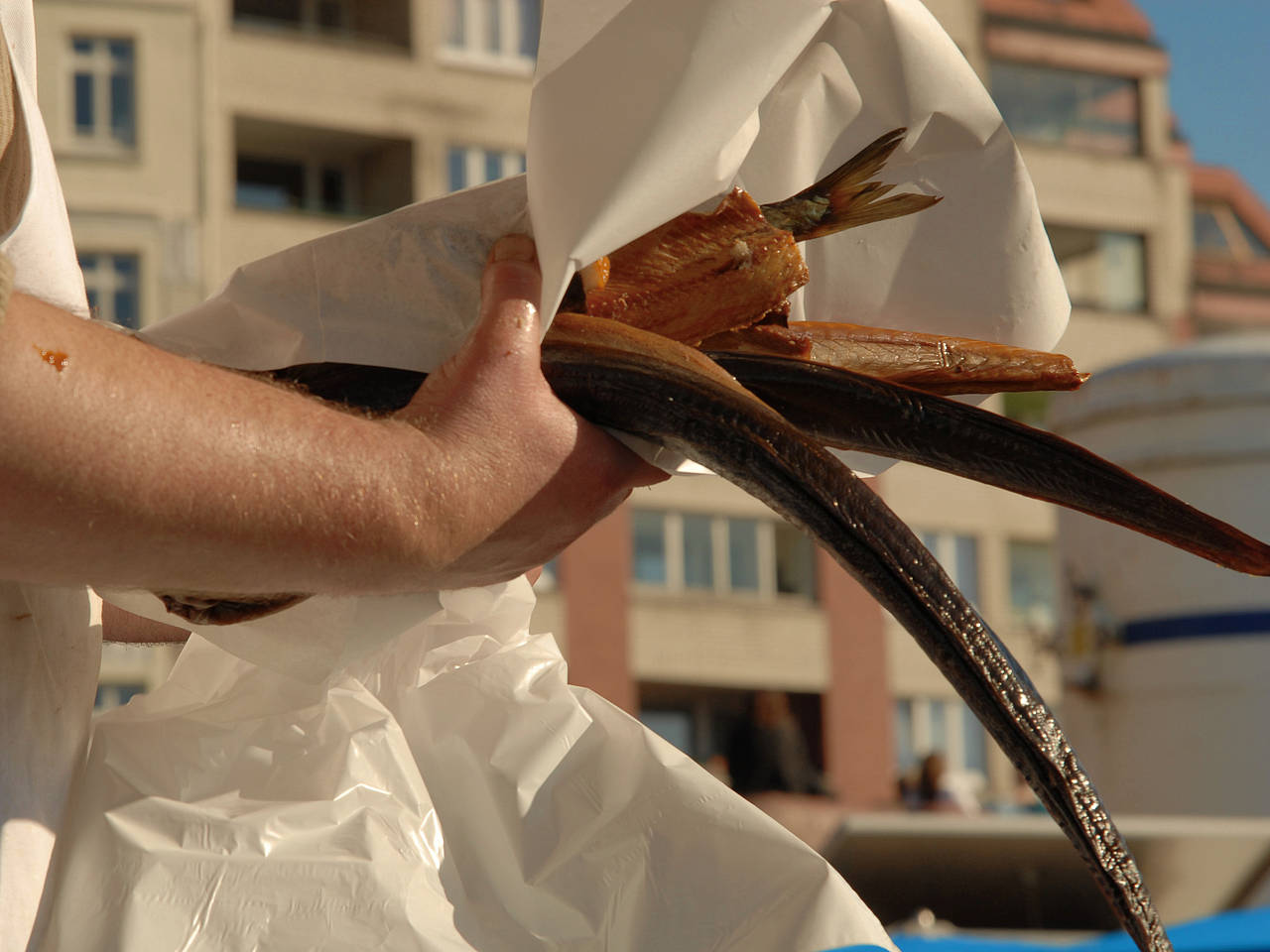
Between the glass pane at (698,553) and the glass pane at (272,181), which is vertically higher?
the glass pane at (272,181)

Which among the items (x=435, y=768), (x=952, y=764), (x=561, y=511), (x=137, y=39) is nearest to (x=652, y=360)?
(x=561, y=511)

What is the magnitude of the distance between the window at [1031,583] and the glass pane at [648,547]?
538cm

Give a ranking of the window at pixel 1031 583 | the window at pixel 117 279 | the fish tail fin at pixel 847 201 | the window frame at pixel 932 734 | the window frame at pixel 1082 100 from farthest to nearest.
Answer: the window frame at pixel 1082 100
the window at pixel 1031 583
the window frame at pixel 932 734
the window at pixel 117 279
the fish tail fin at pixel 847 201

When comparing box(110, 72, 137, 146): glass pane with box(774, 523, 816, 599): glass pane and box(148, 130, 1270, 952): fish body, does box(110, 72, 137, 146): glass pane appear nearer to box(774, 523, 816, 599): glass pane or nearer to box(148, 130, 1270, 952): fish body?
box(774, 523, 816, 599): glass pane

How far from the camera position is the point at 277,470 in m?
1.10

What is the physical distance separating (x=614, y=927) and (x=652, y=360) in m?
0.51

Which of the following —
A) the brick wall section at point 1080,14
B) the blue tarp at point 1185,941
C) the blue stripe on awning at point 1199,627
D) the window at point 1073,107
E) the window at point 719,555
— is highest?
the brick wall section at point 1080,14

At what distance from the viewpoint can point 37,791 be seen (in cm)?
133

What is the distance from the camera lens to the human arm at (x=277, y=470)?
1042mm

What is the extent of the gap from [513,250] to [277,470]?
11.2 inches

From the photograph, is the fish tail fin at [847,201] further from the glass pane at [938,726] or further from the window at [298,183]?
the glass pane at [938,726]

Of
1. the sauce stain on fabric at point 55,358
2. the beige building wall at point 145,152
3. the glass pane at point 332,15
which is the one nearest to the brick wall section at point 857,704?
the beige building wall at point 145,152

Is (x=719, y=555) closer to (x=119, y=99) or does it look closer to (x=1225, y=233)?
(x=119, y=99)

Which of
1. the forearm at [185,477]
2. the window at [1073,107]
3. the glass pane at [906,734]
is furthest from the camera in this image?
the window at [1073,107]
